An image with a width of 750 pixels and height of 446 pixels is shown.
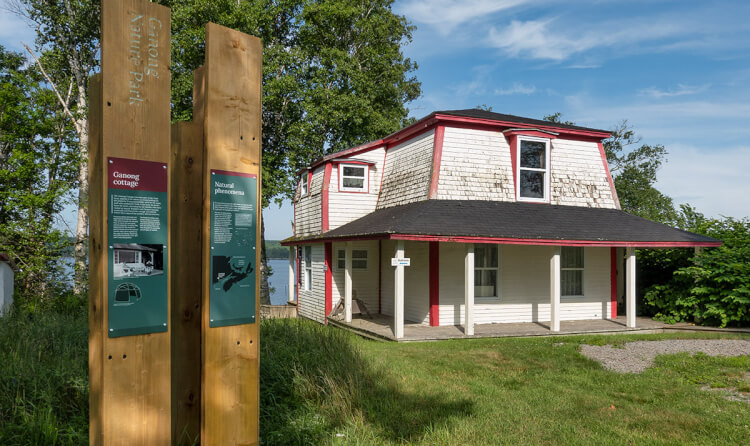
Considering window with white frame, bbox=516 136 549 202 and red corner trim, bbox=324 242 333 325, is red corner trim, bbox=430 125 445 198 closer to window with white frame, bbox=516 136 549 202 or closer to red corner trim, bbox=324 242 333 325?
window with white frame, bbox=516 136 549 202

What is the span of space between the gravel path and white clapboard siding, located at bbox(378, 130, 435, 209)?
6141 mm

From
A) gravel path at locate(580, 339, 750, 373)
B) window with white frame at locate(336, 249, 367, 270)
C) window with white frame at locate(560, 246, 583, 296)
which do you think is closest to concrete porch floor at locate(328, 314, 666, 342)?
window with white frame at locate(560, 246, 583, 296)

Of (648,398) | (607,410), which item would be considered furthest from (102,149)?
(648,398)

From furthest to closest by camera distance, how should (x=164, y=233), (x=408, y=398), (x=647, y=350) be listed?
(x=647, y=350), (x=408, y=398), (x=164, y=233)

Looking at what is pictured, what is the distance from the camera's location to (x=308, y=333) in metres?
7.32

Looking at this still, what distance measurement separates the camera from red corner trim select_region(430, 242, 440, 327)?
1379 cm

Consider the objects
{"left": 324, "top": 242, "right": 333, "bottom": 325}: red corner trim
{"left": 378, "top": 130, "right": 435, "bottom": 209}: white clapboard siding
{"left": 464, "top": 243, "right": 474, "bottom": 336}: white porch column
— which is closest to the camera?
{"left": 464, "top": 243, "right": 474, "bottom": 336}: white porch column

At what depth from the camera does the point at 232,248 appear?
3264 millimetres

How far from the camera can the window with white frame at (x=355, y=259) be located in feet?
54.7

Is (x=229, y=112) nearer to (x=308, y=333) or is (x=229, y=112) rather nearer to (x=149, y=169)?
(x=149, y=169)

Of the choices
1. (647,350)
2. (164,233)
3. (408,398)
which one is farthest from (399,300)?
(164,233)

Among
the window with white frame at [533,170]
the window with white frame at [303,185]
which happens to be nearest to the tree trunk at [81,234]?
Answer: the window with white frame at [303,185]

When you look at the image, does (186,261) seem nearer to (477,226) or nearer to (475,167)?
(477,226)

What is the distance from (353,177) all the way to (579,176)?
739 cm
